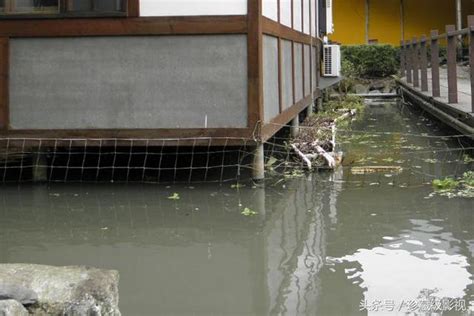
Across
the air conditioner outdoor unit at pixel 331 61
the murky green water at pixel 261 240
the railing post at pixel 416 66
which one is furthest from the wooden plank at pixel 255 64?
the railing post at pixel 416 66

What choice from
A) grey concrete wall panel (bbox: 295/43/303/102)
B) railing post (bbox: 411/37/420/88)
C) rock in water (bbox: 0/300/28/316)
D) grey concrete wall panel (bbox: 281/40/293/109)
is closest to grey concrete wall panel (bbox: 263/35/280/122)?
grey concrete wall panel (bbox: 281/40/293/109)

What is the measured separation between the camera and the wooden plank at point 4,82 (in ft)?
27.2

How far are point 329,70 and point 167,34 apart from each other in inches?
368

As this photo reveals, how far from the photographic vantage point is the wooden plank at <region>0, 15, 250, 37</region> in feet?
26.4

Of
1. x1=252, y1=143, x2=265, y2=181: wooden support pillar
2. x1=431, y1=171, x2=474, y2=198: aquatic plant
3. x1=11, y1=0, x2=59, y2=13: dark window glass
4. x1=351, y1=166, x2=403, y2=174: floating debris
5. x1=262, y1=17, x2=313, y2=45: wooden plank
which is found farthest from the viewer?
x1=351, y1=166, x2=403, y2=174: floating debris

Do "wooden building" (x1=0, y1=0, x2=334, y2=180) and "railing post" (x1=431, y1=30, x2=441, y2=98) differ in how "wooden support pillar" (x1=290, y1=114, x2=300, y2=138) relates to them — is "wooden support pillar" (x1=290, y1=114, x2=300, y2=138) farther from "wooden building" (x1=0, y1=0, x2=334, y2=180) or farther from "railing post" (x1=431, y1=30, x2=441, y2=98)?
"railing post" (x1=431, y1=30, x2=441, y2=98)

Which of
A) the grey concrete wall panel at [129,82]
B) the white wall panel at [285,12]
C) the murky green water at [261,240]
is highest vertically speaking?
the white wall panel at [285,12]

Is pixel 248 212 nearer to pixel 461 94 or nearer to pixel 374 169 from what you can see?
→ pixel 374 169

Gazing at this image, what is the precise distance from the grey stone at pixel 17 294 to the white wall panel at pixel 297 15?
9.62 meters

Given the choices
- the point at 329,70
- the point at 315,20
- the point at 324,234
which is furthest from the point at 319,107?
the point at 324,234

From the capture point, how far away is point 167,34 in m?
8.16

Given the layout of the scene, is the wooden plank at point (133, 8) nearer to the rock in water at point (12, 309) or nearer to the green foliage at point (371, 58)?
the rock in water at point (12, 309)

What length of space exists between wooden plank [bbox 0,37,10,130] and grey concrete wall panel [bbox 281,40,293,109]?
3801 mm

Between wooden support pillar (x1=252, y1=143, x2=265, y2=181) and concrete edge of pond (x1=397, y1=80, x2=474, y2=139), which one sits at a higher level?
concrete edge of pond (x1=397, y1=80, x2=474, y2=139)
